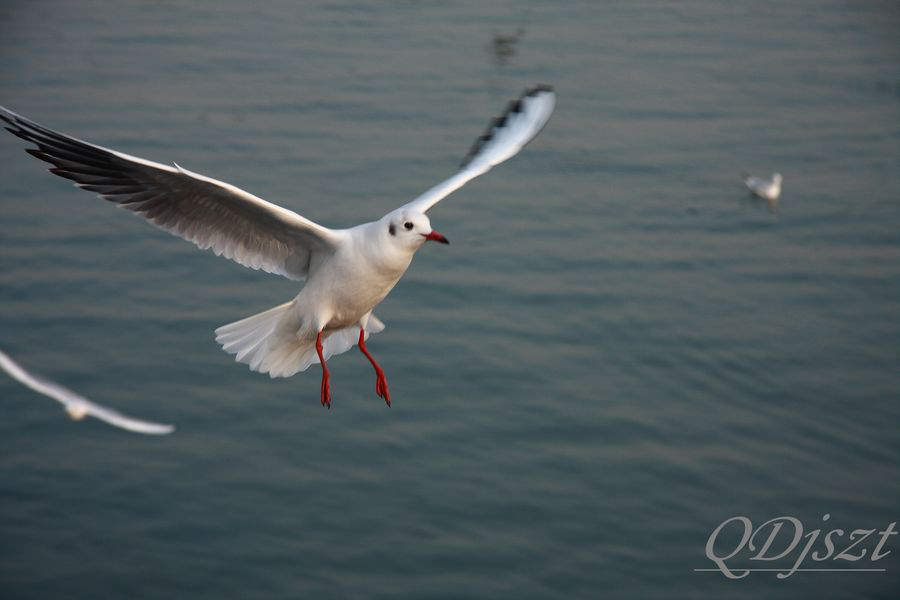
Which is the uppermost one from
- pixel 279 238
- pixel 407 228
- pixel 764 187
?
pixel 407 228

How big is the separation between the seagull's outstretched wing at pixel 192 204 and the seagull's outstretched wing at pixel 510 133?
1.38 metres

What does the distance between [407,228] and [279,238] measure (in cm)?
118

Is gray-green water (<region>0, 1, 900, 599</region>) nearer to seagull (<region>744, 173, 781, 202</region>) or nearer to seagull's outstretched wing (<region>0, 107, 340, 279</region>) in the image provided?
seagull (<region>744, 173, 781, 202</region>)

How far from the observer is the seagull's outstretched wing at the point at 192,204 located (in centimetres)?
801

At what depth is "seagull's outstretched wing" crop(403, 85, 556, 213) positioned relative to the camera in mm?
9609

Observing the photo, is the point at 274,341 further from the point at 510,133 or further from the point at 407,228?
the point at 510,133

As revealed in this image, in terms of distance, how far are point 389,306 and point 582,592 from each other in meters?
5.11

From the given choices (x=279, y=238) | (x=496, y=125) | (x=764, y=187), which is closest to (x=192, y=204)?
(x=279, y=238)

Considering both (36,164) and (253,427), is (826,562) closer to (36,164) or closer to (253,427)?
(253,427)

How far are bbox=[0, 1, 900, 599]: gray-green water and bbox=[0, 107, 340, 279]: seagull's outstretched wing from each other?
14.6ft

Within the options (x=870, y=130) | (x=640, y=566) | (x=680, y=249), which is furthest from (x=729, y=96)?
(x=640, y=566)

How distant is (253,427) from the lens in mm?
13984

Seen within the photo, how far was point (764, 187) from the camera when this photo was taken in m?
17.7

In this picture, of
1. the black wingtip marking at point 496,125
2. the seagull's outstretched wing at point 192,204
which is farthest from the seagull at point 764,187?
the seagull's outstretched wing at point 192,204
